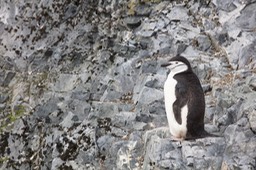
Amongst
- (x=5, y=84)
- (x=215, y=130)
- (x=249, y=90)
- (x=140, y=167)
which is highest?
(x=5, y=84)

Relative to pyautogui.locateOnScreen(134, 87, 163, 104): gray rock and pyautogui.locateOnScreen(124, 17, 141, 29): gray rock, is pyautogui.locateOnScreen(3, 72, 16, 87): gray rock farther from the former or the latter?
pyautogui.locateOnScreen(134, 87, 163, 104): gray rock

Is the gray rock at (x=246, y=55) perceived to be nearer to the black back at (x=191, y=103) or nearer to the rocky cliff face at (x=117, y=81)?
the rocky cliff face at (x=117, y=81)

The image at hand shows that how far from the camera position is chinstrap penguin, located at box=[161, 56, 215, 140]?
10.4 meters

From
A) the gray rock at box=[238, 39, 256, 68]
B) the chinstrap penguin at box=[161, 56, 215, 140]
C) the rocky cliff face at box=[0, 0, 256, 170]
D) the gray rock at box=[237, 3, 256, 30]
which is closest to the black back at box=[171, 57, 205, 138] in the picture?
the chinstrap penguin at box=[161, 56, 215, 140]

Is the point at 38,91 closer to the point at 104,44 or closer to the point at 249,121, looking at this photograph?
the point at 104,44

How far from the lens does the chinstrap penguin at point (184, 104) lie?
10359 millimetres

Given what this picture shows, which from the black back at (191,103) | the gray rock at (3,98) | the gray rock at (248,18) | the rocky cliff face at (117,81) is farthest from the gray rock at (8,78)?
the black back at (191,103)

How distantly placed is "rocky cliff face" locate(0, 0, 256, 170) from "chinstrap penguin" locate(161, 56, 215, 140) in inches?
12.8

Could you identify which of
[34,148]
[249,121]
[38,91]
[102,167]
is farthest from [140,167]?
[38,91]

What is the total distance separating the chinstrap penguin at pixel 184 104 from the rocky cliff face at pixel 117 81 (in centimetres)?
32

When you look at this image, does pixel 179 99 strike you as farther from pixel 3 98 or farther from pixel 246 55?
pixel 3 98

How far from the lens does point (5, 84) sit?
53.8 ft

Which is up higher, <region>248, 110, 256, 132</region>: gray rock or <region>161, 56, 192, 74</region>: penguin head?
<region>161, 56, 192, 74</region>: penguin head

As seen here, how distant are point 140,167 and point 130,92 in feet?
9.42
